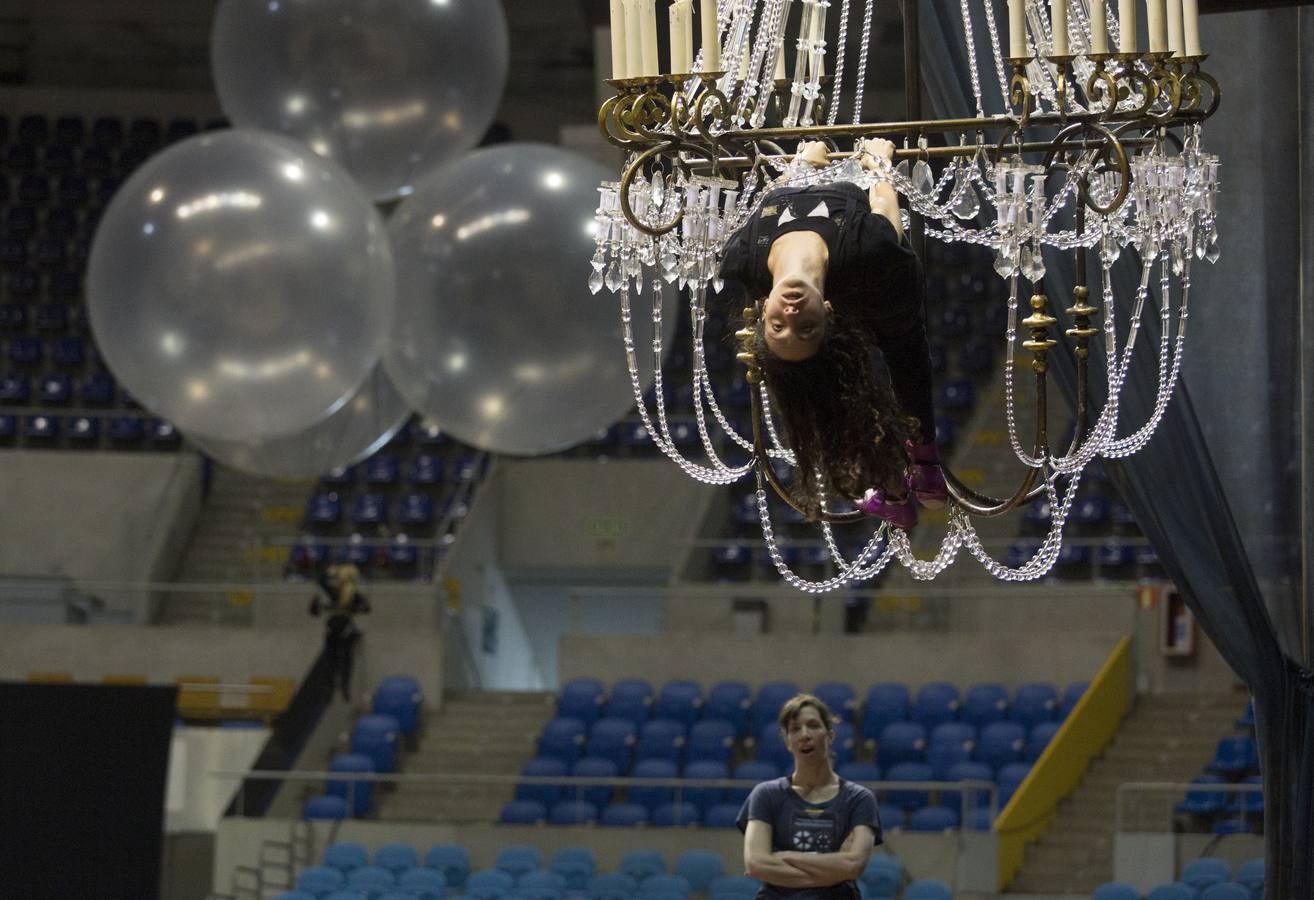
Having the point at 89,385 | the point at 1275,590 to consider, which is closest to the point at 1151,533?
the point at 1275,590

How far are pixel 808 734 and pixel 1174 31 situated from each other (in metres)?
1.76

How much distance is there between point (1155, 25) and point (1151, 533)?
1.98 m

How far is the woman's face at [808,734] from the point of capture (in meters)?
4.06

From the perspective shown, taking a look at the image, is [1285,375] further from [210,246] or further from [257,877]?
[257,877]

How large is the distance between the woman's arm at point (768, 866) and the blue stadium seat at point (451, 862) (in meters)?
4.61

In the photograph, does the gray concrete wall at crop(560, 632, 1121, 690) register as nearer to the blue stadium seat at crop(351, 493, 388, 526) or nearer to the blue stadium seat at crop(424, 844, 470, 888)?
the blue stadium seat at crop(351, 493, 388, 526)

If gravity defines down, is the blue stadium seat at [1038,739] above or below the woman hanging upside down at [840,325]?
below

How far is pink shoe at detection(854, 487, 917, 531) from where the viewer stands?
10.5ft

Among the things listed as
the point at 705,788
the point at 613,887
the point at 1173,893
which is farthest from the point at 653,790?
the point at 1173,893

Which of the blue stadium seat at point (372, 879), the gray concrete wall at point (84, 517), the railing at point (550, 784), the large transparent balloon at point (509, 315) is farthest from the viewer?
the gray concrete wall at point (84, 517)

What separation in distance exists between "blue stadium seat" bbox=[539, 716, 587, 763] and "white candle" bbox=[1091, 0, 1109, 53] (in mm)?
8335

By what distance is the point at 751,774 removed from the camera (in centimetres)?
990

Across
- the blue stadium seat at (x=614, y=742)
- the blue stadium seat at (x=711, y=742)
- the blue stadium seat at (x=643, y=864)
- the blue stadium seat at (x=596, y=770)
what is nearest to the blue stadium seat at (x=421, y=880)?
the blue stadium seat at (x=643, y=864)

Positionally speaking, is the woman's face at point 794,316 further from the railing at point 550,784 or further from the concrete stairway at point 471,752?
the concrete stairway at point 471,752
